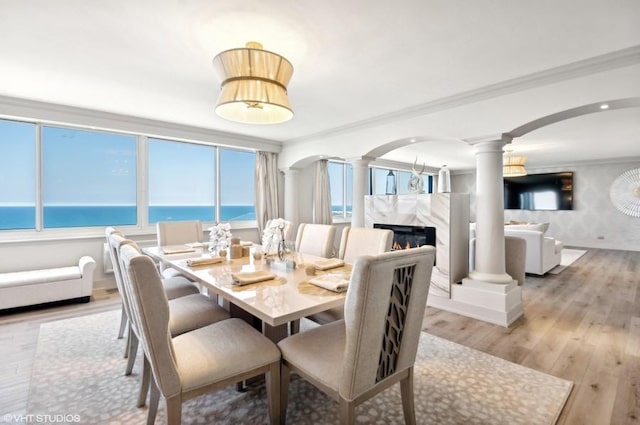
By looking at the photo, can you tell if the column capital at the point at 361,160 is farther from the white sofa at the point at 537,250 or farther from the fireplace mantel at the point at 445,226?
the white sofa at the point at 537,250

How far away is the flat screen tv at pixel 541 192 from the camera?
8.56 metres

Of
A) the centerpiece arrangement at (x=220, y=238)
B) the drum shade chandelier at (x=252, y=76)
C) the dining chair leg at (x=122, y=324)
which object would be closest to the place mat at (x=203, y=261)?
the centerpiece arrangement at (x=220, y=238)

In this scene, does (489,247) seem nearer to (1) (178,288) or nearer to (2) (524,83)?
(2) (524,83)

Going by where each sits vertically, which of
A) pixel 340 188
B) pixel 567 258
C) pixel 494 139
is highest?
pixel 494 139

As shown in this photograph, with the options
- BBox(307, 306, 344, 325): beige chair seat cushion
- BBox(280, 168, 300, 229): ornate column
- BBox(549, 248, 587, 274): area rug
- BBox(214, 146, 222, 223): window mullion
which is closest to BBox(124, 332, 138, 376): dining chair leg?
BBox(307, 306, 344, 325): beige chair seat cushion

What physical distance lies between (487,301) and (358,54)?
8.80ft

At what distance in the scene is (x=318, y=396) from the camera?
1.90 m

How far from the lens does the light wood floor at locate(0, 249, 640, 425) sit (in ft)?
6.19

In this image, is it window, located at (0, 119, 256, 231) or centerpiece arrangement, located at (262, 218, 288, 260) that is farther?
window, located at (0, 119, 256, 231)

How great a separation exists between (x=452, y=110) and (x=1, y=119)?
17.1 ft

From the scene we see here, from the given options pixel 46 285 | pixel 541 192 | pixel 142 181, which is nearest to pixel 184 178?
pixel 142 181

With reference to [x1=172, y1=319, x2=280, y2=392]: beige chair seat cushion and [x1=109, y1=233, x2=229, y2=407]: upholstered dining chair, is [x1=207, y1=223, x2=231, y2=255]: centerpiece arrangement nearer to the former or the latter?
[x1=109, y1=233, x2=229, y2=407]: upholstered dining chair

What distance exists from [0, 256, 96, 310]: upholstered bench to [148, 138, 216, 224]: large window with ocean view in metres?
1.41

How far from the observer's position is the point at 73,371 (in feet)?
7.16
